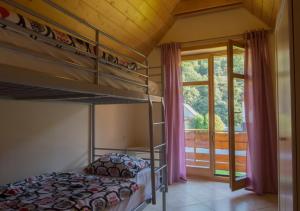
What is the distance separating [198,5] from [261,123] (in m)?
2.18

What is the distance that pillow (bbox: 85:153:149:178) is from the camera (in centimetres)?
270

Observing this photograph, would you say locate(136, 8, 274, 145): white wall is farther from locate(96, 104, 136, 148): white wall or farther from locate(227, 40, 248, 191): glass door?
locate(227, 40, 248, 191): glass door

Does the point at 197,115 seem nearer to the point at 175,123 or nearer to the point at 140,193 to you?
the point at 175,123

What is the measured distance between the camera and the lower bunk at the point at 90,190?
176cm

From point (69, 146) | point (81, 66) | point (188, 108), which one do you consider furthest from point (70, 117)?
point (188, 108)

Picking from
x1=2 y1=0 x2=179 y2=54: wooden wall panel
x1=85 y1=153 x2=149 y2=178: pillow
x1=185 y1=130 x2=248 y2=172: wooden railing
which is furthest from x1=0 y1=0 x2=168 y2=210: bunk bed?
x1=185 y1=130 x2=248 y2=172: wooden railing

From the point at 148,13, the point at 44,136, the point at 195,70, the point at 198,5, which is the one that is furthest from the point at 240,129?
the point at 44,136

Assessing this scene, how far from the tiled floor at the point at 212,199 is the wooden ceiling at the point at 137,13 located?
2445 mm

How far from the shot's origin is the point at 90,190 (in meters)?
2.06

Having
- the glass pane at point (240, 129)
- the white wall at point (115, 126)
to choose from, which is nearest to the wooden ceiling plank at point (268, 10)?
the glass pane at point (240, 129)

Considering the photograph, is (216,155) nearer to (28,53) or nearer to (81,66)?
(81,66)

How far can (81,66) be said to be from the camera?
5.80 feet

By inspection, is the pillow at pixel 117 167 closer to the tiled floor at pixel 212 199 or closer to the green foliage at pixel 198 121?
the tiled floor at pixel 212 199

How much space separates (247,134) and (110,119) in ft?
7.23
